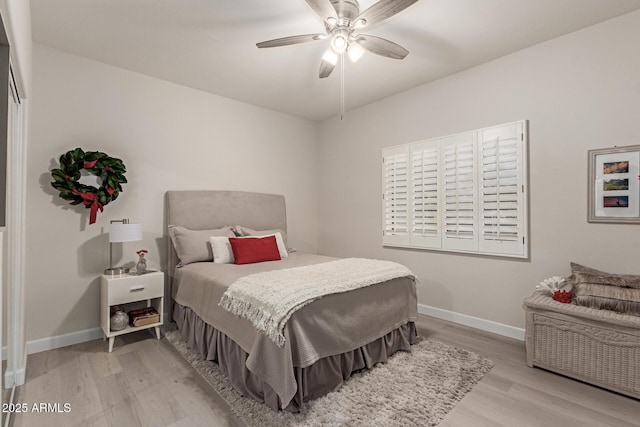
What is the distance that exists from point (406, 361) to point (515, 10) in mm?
2786

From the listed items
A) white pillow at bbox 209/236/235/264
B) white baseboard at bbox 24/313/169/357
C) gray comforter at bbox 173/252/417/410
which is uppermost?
white pillow at bbox 209/236/235/264

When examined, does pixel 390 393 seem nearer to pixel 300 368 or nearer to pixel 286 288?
pixel 300 368

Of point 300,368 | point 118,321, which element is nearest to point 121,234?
point 118,321

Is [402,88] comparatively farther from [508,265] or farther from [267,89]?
[508,265]

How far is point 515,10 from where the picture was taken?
2.31 meters

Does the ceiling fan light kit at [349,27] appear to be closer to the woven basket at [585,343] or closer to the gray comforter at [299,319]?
the gray comforter at [299,319]

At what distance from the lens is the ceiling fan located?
1891 mm

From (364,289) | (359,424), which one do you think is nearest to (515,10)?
(364,289)

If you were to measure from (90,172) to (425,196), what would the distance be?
11.1 ft

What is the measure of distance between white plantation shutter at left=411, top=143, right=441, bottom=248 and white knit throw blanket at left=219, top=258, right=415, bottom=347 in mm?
914

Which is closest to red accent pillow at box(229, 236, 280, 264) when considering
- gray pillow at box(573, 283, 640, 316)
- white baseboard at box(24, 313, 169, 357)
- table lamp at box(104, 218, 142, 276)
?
table lamp at box(104, 218, 142, 276)

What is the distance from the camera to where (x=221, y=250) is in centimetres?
323

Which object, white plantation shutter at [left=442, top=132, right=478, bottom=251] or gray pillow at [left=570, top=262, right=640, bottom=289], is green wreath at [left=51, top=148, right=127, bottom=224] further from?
gray pillow at [left=570, top=262, right=640, bottom=289]

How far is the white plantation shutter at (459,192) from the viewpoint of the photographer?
3223 mm
